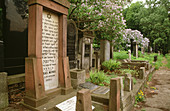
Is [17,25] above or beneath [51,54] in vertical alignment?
above

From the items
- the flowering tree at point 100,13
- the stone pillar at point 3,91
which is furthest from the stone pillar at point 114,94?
the flowering tree at point 100,13

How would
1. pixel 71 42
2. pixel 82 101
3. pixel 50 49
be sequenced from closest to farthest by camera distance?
1. pixel 82 101
2. pixel 50 49
3. pixel 71 42

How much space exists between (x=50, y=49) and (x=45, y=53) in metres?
0.22

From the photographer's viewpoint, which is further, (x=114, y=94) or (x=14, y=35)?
(x=14, y=35)

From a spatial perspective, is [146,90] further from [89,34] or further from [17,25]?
[17,25]

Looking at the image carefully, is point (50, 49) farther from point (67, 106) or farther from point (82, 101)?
point (82, 101)

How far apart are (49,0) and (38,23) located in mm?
778

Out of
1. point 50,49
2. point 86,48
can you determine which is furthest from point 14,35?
point 86,48

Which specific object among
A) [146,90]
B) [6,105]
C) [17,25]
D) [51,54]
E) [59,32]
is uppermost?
[17,25]

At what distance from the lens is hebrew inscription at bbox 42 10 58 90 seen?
3.32 m

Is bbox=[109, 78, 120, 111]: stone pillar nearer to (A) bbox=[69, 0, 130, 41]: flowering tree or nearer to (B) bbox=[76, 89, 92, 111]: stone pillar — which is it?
(B) bbox=[76, 89, 92, 111]: stone pillar

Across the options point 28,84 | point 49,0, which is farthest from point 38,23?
point 28,84

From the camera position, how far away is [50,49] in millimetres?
3504

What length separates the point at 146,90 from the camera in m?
6.16
